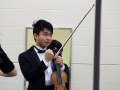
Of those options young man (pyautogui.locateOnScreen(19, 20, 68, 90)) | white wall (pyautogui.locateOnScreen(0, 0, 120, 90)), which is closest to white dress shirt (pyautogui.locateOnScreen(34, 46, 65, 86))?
young man (pyautogui.locateOnScreen(19, 20, 68, 90))

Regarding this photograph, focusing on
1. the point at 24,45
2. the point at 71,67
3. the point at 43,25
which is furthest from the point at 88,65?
the point at 43,25

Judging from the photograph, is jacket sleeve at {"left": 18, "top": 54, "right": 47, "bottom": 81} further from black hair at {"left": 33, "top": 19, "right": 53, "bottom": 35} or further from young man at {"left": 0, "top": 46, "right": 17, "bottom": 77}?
young man at {"left": 0, "top": 46, "right": 17, "bottom": 77}

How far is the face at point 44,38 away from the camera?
2.08 metres

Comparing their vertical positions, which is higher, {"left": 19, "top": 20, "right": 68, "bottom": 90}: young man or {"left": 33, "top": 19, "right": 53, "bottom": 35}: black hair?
{"left": 33, "top": 19, "right": 53, "bottom": 35}: black hair

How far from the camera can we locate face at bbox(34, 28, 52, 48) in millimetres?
2078

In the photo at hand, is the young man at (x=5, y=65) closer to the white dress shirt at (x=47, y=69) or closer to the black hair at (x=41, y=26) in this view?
the white dress shirt at (x=47, y=69)

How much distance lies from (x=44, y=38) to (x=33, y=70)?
226 millimetres

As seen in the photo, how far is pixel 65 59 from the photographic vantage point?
3.22 m

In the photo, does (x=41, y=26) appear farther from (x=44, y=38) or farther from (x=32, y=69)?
(x=32, y=69)

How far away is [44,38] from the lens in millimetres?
2078

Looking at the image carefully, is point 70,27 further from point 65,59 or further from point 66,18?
point 65,59

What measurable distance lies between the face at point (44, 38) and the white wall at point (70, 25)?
1.15 meters

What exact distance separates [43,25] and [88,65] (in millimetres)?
1251

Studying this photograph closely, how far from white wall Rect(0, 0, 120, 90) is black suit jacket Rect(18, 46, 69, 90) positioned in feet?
3.92
